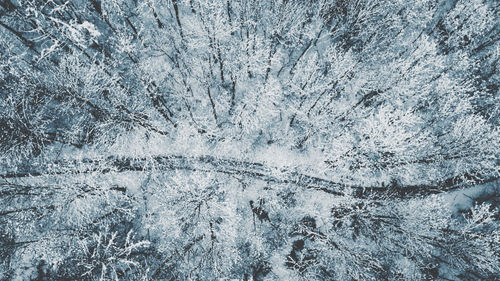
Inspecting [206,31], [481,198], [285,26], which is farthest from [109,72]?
[481,198]

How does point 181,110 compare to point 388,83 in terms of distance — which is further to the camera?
point 181,110

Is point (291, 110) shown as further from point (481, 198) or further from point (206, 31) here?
point (481, 198)

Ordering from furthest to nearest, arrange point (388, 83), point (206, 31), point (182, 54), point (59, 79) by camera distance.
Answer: point (182, 54) < point (388, 83) < point (206, 31) < point (59, 79)

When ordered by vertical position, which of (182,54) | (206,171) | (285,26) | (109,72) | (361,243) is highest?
(285,26)

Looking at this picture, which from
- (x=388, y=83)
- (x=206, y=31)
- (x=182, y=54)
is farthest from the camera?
(x=182, y=54)

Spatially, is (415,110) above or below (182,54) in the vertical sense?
below

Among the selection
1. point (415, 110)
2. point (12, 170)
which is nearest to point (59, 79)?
point (12, 170)

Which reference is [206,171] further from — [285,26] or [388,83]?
[388,83]
